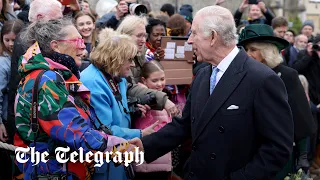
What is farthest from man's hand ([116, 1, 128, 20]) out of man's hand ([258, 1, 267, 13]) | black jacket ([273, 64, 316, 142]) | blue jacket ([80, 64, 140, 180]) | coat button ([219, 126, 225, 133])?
coat button ([219, 126, 225, 133])

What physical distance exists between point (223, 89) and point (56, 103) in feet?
3.70

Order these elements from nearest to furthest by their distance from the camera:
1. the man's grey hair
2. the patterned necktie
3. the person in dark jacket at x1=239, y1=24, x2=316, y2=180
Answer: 1. the man's grey hair
2. the patterned necktie
3. the person in dark jacket at x1=239, y1=24, x2=316, y2=180

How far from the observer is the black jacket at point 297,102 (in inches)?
235

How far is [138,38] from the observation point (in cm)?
573

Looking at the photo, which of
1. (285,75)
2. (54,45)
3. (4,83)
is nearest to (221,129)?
(54,45)

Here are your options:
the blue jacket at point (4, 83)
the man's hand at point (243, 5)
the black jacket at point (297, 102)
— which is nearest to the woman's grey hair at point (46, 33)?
the blue jacket at point (4, 83)

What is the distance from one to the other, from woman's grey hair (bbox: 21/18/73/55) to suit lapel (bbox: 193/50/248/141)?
118 cm

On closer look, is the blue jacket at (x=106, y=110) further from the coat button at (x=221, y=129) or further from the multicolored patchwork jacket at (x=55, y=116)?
the coat button at (x=221, y=129)

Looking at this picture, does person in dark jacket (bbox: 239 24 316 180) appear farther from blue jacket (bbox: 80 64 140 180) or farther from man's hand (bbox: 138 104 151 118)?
blue jacket (bbox: 80 64 140 180)

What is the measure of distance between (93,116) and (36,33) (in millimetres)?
780

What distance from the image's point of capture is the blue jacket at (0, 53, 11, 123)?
5497 millimetres

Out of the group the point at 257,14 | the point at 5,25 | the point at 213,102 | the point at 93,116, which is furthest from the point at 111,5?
the point at 213,102

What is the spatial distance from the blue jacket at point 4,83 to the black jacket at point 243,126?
256 cm

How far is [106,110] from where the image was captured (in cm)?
428
